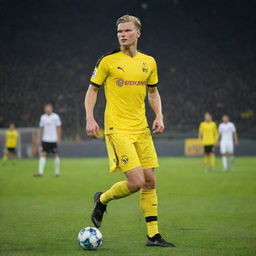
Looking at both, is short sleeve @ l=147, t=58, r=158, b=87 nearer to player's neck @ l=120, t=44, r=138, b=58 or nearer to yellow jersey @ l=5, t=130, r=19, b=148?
player's neck @ l=120, t=44, r=138, b=58

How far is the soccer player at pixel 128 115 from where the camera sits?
5.48 metres

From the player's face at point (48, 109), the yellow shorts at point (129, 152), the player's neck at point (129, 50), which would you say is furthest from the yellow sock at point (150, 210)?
the player's face at point (48, 109)

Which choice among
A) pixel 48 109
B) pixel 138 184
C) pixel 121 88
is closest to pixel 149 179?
pixel 138 184

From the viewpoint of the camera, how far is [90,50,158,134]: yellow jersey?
5.55 meters

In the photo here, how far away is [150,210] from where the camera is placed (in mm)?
5664

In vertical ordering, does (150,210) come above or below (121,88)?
below

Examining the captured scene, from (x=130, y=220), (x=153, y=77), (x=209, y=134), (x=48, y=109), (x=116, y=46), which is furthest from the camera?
(x=116, y=46)

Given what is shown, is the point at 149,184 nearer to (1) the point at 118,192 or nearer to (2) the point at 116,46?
(1) the point at 118,192

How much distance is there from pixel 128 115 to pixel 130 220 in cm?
263

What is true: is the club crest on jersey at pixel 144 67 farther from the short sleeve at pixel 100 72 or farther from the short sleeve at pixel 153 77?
the short sleeve at pixel 100 72

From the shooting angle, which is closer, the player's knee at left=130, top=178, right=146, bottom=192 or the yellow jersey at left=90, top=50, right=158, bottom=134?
the player's knee at left=130, top=178, right=146, bottom=192

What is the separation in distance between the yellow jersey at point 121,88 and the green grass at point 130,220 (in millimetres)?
1207

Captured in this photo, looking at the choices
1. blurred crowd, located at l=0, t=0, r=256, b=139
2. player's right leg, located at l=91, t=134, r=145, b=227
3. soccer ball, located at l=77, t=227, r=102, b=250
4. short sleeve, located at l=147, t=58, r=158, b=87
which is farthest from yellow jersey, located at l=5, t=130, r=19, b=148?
soccer ball, located at l=77, t=227, r=102, b=250

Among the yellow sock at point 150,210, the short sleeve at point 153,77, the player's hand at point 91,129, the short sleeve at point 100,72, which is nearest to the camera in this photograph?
the player's hand at point 91,129
